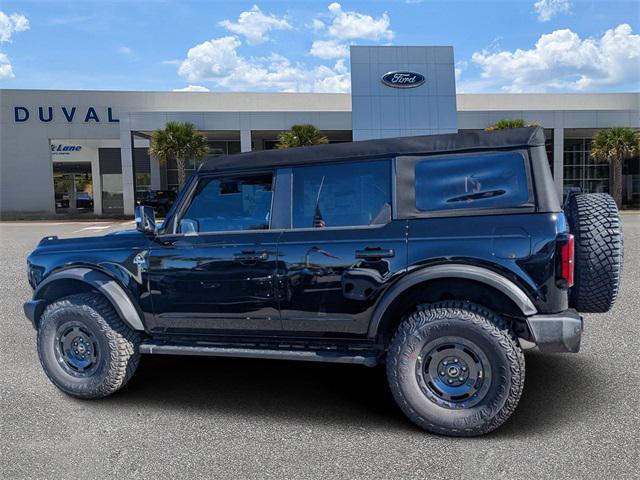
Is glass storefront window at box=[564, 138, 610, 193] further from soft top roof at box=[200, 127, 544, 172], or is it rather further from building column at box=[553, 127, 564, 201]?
soft top roof at box=[200, 127, 544, 172]

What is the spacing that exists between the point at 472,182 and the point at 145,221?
7.96 ft

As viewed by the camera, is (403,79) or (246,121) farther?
(246,121)

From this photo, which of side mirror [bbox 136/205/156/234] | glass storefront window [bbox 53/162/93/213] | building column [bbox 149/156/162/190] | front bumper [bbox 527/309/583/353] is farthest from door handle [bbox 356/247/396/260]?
glass storefront window [bbox 53/162/93/213]

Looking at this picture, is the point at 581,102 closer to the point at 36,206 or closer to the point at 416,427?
the point at 36,206

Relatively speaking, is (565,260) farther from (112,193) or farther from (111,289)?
(112,193)

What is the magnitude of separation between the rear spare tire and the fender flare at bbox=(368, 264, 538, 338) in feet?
1.59

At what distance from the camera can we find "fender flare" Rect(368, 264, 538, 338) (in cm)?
327

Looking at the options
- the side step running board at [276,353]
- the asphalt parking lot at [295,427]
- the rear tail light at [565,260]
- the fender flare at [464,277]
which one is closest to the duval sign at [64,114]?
the asphalt parking lot at [295,427]

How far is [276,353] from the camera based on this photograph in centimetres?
373

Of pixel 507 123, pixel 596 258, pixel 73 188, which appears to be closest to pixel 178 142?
pixel 73 188

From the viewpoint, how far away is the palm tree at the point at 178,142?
28.1 metres

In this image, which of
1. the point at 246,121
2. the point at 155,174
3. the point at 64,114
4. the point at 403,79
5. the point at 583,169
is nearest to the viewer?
the point at 403,79

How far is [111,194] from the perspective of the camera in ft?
124

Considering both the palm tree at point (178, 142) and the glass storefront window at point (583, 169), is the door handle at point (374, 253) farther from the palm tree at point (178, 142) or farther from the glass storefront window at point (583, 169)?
the glass storefront window at point (583, 169)
